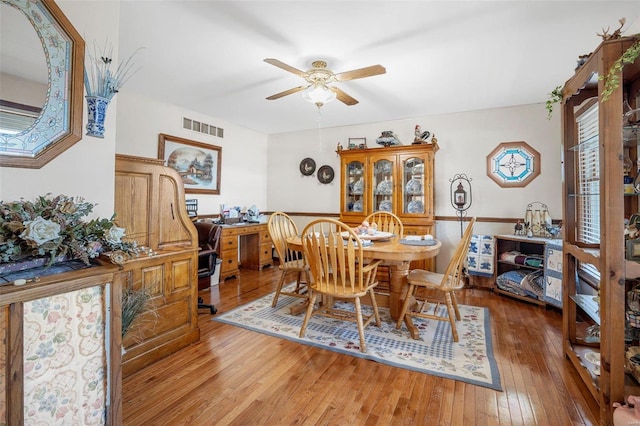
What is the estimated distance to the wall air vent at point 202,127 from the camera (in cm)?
413

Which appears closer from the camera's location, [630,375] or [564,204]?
[630,375]

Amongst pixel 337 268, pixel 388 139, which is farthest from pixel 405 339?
pixel 388 139

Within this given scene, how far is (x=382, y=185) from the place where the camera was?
434cm

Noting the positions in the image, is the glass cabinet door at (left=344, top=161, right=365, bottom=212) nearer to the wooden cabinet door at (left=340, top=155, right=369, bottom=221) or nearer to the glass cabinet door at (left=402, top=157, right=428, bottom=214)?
the wooden cabinet door at (left=340, top=155, right=369, bottom=221)

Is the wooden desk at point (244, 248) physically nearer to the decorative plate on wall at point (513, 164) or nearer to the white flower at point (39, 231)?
the white flower at point (39, 231)

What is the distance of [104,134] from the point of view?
1.63 m

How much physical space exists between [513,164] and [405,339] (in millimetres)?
2959

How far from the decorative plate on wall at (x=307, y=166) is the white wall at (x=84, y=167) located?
3.69 m

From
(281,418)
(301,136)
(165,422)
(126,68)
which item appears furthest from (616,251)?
(301,136)

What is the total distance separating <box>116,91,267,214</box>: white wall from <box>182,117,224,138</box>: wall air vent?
5 cm

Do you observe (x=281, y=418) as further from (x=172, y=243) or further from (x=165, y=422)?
(x=172, y=243)

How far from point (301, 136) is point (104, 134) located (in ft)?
13.0

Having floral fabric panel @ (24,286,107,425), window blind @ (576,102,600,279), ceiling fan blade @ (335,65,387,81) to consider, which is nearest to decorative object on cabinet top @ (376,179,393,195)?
ceiling fan blade @ (335,65,387,81)

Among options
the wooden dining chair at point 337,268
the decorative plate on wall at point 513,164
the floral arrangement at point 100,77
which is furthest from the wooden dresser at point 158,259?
the decorative plate on wall at point 513,164
